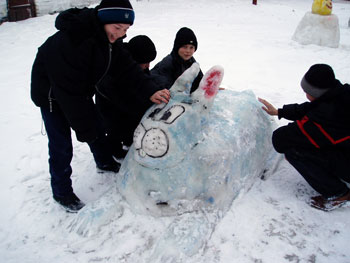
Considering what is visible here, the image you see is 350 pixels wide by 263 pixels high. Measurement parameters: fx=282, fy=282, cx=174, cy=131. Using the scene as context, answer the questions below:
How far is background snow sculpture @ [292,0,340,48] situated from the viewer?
6.57m

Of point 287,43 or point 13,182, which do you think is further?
point 287,43

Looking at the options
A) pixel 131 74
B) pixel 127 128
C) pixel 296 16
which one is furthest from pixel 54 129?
pixel 296 16

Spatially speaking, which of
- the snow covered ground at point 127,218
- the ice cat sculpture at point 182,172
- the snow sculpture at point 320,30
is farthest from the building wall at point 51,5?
the ice cat sculpture at point 182,172

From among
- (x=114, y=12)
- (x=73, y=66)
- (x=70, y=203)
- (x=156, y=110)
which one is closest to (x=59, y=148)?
(x=70, y=203)

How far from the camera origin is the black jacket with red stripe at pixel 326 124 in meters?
2.00

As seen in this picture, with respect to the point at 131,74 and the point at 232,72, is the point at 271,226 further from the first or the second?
the point at 232,72

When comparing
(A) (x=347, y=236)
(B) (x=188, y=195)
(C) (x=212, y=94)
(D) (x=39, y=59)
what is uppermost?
(D) (x=39, y=59)

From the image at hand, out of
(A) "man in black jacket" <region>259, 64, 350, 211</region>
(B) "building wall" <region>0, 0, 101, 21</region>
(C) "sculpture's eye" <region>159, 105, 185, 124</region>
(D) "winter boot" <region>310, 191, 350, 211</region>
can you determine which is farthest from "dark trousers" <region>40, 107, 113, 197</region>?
(B) "building wall" <region>0, 0, 101, 21</region>

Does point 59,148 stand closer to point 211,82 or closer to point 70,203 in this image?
point 70,203

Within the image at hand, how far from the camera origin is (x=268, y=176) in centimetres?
256

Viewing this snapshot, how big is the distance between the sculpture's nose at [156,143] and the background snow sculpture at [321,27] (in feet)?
21.0

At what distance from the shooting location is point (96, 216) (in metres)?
2.00

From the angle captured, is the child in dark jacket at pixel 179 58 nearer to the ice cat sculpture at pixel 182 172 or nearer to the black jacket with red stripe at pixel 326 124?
the ice cat sculpture at pixel 182 172

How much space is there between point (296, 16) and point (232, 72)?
23.9ft
